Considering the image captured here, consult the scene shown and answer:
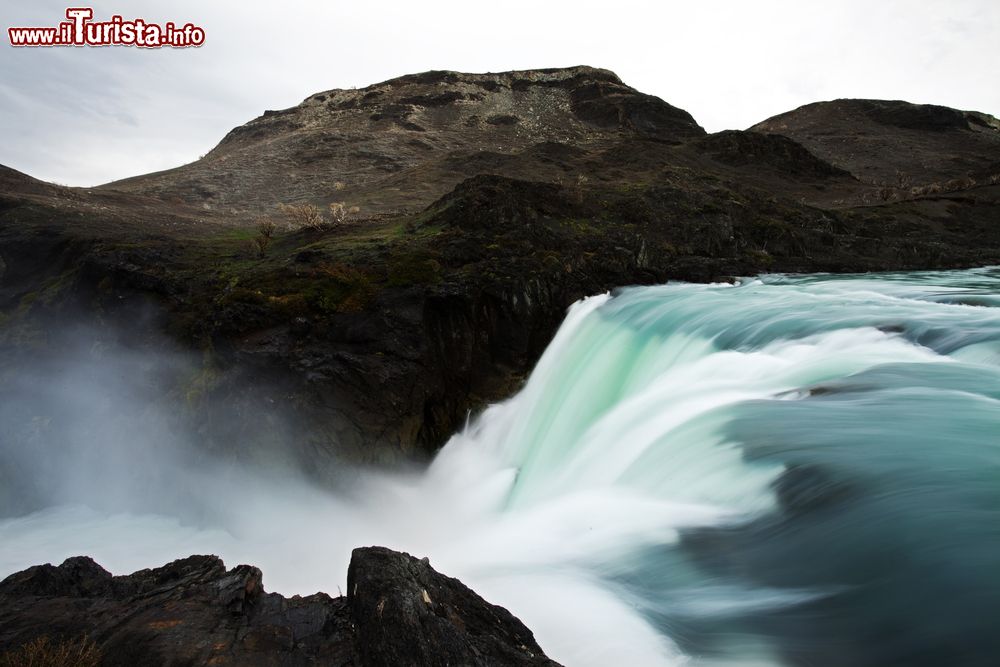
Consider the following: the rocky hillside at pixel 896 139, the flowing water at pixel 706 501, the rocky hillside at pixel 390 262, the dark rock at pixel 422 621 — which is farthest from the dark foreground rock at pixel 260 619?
the rocky hillside at pixel 896 139

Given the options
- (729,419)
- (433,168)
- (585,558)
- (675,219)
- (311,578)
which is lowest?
(311,578)

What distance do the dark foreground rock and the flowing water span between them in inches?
59.6

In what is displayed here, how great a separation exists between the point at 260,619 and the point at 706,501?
4581 mm

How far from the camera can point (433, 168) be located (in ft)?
94.8

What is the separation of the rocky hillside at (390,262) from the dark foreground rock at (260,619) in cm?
471

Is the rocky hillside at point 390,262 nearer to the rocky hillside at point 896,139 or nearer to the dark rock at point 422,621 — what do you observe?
the dark rock at point 422,621

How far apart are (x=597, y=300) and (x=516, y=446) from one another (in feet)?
15.0

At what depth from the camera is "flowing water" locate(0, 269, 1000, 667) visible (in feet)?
13.5

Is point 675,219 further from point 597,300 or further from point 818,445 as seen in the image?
point 818,445

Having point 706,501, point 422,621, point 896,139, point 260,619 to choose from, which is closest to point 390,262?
point 706,501

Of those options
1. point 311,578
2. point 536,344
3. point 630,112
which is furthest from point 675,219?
point 630,112

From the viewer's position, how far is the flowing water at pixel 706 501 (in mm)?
4105

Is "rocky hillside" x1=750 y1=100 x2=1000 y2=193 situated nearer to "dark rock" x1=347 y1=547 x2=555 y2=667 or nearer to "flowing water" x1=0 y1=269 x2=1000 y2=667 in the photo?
"flowing water" x1=0 y1=269 x2=1000 y2=667

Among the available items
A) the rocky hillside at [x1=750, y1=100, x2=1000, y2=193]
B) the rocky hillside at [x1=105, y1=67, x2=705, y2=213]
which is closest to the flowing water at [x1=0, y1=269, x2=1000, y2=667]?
the rocky hillside at [x1=105, y1=67, x2=705, y2=213]
